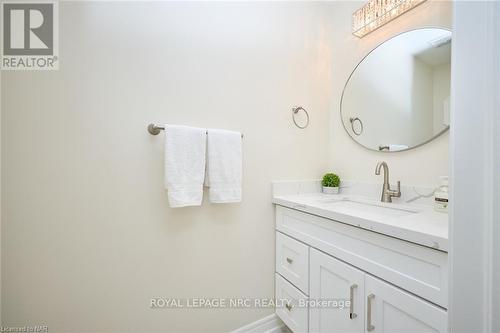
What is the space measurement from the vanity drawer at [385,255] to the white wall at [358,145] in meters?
0.55

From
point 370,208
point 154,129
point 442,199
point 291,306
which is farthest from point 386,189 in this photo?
point 154,129

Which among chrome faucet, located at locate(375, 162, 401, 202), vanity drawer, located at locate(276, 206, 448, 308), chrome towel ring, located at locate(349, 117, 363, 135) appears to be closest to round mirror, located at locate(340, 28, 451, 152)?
chrome towel ring, located at locate(349, 117, 363, 135)

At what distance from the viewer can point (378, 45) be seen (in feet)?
4.38

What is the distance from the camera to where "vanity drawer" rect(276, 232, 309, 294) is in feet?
3.68

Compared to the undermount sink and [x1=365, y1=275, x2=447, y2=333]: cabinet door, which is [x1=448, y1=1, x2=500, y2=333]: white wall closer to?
[x1=365, y1=275, x2=447, y2=333]: cabinet door

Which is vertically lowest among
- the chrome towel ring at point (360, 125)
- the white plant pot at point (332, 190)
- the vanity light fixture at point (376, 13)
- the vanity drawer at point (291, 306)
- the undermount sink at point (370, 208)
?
the vanity drawer at point (291, 306)

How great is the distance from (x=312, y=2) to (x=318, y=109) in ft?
2.43

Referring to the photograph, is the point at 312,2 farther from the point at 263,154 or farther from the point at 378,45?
the point at 263,154

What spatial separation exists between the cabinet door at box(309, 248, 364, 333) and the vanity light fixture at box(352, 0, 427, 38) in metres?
1.35

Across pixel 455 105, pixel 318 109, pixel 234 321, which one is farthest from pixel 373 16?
pixel 234 321

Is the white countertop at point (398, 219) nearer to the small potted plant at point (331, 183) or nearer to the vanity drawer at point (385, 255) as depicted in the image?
the vanity drawer at point (385, 255)

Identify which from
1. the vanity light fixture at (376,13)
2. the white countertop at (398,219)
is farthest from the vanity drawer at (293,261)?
the vanity light fixture at (376,13)

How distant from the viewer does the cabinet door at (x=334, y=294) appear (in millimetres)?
870

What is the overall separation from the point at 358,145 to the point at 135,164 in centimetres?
131
